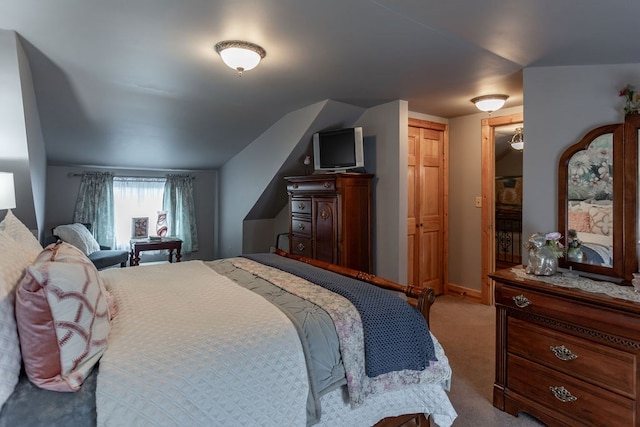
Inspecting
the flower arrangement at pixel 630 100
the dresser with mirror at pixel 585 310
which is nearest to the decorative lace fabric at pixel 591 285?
the dresser with mirror at pixel 585 310

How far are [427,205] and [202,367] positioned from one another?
3607 mm

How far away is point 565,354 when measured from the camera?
1876 mm

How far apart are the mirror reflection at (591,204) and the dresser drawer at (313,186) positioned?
200 cm

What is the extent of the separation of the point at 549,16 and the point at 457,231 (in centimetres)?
299

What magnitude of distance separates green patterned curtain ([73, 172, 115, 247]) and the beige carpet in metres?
4.87

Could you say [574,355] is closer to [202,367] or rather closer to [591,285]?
[591,285]

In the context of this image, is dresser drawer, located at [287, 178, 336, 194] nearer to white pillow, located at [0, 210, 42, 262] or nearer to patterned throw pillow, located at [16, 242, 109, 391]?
white pillow, located at [0, 210, 42, 262]

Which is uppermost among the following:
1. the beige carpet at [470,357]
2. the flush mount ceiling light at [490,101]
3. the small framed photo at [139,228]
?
the flush mount ceiling light at [490,101]

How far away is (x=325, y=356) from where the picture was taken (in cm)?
144

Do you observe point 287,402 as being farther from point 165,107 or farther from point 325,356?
point 165,107

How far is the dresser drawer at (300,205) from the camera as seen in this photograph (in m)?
3.99

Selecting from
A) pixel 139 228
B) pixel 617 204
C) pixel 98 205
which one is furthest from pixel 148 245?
pixel 617 204

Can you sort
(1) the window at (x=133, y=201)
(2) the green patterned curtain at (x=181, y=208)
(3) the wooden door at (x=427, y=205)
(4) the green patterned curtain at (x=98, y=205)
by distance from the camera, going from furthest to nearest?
(2) the green patterned curtain at (x=181, y=208) → (1) the window at (x=133, y=201) → (4) the green patterned curtain at (x=98, y=205) → (3) the wooden door at (x=427, y=205)

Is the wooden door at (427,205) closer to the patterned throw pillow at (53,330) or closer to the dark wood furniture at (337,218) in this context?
the dark wood furniture at (337,218)
